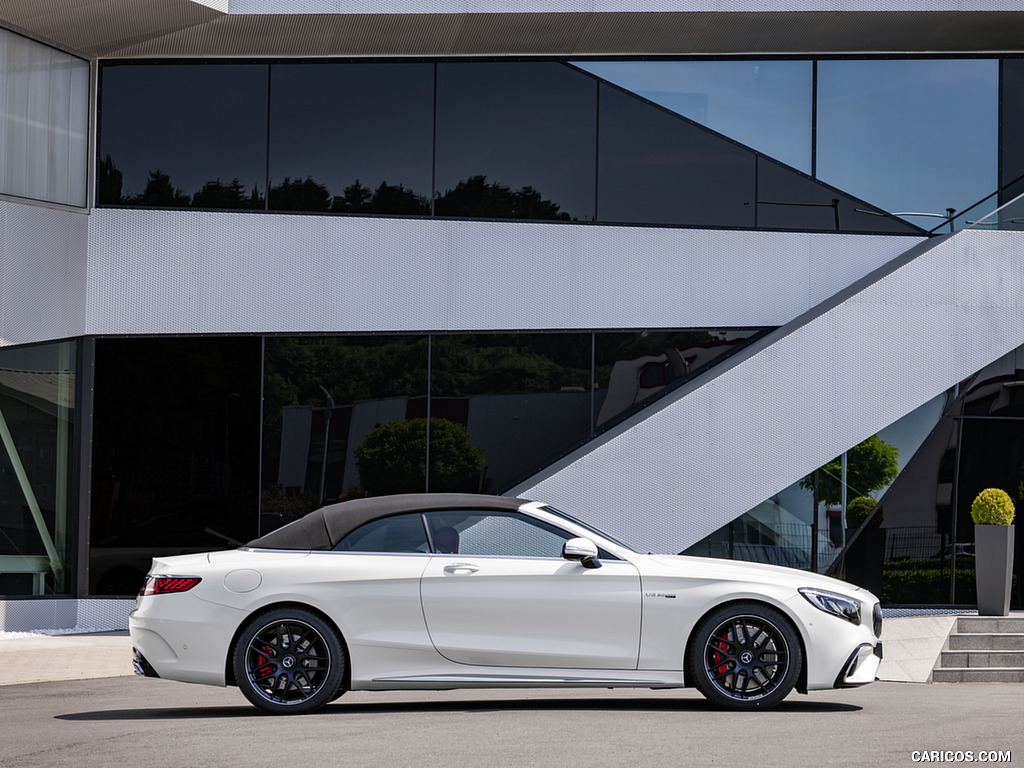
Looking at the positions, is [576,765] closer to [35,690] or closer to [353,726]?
[353,726]

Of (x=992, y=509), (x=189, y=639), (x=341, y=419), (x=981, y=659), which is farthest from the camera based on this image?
(x=341, y=419)

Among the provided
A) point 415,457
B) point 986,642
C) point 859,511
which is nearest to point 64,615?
point 415,457

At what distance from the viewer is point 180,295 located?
1566cm

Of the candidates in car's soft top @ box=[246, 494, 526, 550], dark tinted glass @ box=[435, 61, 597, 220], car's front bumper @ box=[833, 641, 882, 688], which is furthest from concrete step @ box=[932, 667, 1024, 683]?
dark tinted glass @ box=[435, 61, 597, 220]

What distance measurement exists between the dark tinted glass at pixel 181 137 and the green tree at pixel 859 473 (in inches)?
315

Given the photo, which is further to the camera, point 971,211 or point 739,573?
point 971,211

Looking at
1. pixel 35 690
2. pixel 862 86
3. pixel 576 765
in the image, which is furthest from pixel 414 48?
pixel 576 765

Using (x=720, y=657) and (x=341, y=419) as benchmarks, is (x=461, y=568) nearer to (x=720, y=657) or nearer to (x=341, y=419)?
(x=720, y=657)

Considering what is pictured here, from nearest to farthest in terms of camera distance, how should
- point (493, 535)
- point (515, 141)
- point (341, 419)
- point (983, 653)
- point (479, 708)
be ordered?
1. point (493, 535)
2. point (479, 708)
3. point (983, 653)
4. point (341, 419)
5. point (515, 141)

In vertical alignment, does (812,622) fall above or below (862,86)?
below

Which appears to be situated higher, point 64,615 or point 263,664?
point 263,664

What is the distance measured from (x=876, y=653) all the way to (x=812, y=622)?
0.57 metres

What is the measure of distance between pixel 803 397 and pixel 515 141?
496 centimetres

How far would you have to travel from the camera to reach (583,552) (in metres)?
7.91
